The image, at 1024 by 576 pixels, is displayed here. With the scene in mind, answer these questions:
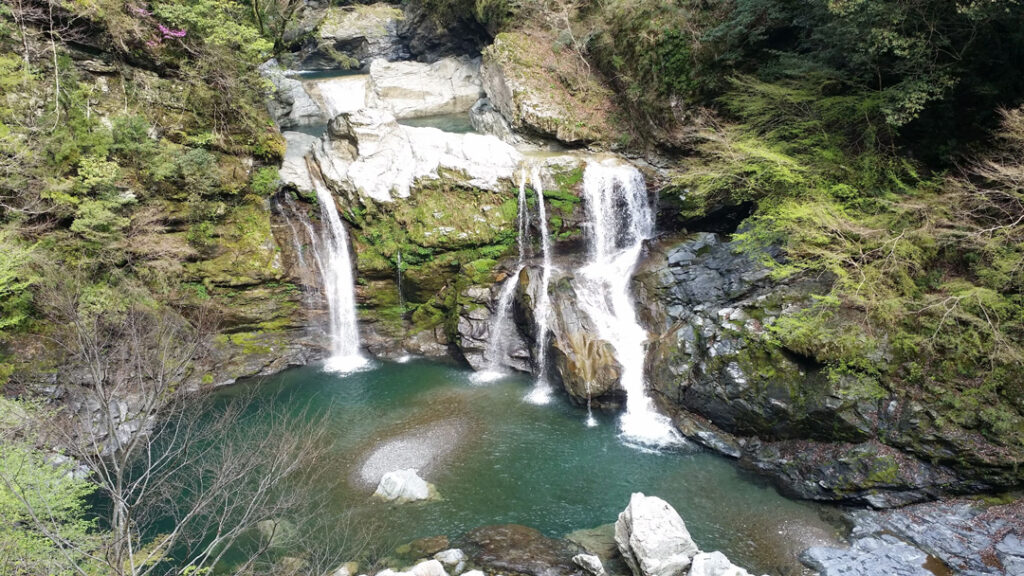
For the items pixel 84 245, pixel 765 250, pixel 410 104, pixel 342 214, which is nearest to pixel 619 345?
pixel 765 250

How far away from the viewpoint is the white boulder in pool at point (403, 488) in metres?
10.8

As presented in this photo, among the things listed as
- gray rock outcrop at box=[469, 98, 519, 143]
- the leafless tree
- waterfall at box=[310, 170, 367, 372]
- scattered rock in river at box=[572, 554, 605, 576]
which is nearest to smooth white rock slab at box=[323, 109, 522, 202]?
Answer: waterfall at box=[310, 170, 367, 372]

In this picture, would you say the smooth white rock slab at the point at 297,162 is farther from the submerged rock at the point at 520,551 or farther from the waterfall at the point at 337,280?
the submerged rock at the point at 520,551

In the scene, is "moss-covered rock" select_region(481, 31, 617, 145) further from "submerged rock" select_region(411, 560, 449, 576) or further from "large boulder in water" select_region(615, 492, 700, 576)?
"submerged rock" select_region(411, 560, 449, 576)

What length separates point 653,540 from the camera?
8656 millimetres

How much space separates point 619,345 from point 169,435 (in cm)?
1108

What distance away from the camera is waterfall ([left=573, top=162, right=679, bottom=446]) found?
13234 mm

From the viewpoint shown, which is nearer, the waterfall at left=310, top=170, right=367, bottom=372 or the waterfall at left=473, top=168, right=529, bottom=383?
the waterfall at left=473, top=168, right=529, bottom=383

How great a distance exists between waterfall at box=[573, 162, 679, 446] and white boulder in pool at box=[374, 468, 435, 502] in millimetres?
4922

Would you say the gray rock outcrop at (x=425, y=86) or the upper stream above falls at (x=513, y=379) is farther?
the gray rock outcrop at (x=425, y=86)

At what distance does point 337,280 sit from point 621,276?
8902mm

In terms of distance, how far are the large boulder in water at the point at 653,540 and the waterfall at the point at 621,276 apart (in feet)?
11.1

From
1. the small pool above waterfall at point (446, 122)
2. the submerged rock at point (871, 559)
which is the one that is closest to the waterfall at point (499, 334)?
the submerged rock at point (871, 559)

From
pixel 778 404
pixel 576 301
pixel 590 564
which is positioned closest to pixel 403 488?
pixel 590 564
